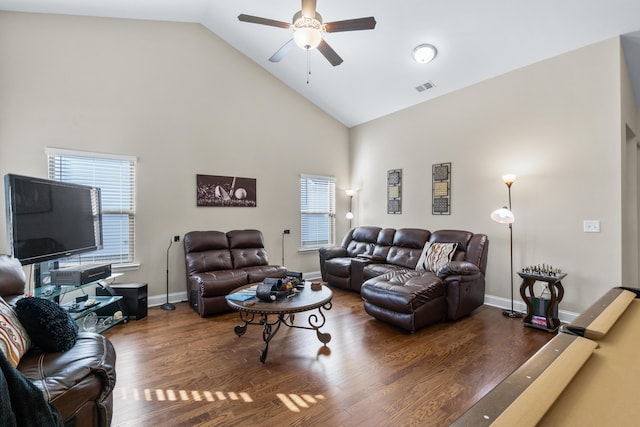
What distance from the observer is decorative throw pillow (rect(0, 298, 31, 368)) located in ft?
4.65

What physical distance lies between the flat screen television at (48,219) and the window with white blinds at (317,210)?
327 centimetres

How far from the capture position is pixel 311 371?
2381mm

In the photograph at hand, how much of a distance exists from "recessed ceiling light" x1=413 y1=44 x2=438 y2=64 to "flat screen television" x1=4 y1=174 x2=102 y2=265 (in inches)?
172

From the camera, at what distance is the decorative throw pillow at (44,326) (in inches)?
64.0

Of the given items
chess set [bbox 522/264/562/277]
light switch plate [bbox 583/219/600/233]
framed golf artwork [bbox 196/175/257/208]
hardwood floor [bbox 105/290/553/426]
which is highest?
framed golf artwork [bbox 196/175/257/208]

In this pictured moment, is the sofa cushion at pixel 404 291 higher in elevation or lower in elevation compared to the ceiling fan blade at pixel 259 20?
lower

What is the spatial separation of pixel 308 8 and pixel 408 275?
3.03 meters

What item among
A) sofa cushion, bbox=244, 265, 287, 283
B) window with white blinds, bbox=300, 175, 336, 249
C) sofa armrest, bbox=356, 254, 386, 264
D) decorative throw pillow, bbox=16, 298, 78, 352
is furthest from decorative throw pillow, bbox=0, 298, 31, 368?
window with white blinds, bbox=300, 175, 336, 249

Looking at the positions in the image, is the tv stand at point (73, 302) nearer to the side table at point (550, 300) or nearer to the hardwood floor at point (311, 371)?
the hardwood floor at point (311, 371)

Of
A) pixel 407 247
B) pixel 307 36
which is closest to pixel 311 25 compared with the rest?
pixel 307 36

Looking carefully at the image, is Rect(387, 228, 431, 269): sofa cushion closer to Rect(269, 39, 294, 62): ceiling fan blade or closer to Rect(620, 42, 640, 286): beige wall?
Rect(620, 42, 640, 286): beige wall

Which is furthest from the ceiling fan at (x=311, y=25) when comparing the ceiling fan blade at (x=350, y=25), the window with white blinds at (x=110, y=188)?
the window with white blinds at (x=110, y=188)

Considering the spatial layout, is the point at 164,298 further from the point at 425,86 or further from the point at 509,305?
the point at 425,86

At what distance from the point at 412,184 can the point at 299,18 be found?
3.43m
